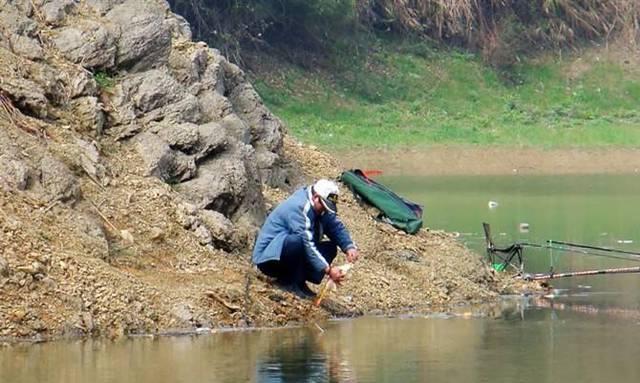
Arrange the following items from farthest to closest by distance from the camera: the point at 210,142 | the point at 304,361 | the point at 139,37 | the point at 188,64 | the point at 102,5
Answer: the point at 188,64
the point at 102,5
the point at 139,37
the point at 210,142
the point at 304,361

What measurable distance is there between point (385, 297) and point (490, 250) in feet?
11.1

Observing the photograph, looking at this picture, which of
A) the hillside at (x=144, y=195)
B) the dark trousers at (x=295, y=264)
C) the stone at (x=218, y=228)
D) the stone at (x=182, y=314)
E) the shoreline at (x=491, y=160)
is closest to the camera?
the hillside at (x=144, y=195)

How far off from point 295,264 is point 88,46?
11.4 ft

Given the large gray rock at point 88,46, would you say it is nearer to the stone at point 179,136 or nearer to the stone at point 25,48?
the stone at point 25,48

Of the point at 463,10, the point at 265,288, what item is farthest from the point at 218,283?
the point at 463,10

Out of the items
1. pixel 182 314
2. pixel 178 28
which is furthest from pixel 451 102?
pixel 182 314

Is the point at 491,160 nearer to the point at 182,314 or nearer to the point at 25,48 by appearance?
the point at 25,48

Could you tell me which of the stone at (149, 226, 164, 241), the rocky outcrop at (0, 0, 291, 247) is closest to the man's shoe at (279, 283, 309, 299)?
the rocky outcrop at (0, 0, 291, 247)

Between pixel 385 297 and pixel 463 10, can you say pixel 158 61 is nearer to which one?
pixel 385 297

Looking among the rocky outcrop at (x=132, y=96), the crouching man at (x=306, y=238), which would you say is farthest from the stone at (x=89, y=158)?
the crouching man at (x=306, y=238)

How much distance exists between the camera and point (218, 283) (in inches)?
579

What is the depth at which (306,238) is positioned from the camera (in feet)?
47.5

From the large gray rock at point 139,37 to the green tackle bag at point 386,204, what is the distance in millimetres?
2900

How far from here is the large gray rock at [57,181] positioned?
47.9ft
